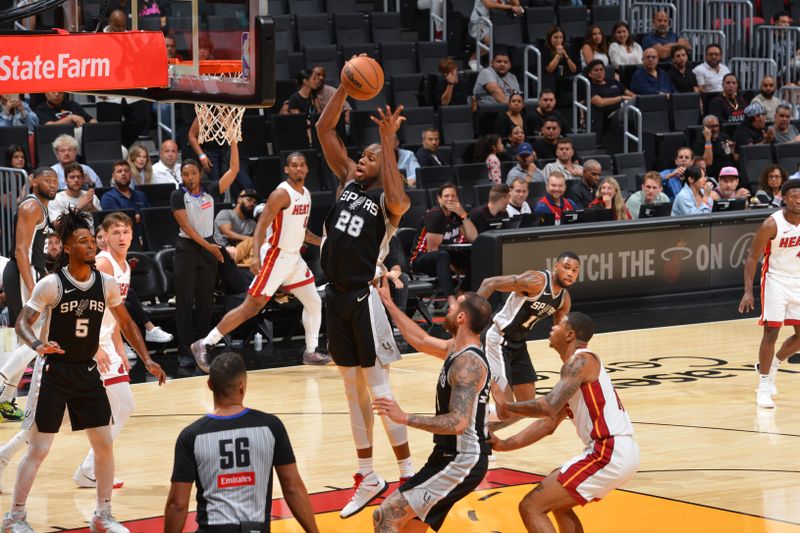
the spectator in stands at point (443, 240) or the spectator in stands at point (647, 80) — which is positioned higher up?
the spectator in stands at point (647, 80)

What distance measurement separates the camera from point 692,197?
628 inches

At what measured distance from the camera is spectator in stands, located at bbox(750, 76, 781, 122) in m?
19.7

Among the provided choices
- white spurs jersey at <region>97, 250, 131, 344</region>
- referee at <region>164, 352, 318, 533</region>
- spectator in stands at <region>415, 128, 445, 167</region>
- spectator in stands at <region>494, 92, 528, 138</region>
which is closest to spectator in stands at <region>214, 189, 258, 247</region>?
spectator in stands at <region>415, 128, 445, 167</region>

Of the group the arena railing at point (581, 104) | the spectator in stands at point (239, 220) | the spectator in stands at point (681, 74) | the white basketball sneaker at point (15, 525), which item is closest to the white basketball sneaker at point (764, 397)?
the spectator in stands at point (239, 220)

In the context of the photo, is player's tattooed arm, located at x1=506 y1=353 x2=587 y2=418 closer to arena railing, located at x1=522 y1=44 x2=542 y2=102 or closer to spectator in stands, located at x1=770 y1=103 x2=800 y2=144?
arena railing, located at x1=522 y1=44 x2=542 y2=102

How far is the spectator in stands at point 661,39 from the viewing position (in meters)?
20.5

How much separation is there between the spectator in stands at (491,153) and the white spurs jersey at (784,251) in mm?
5852

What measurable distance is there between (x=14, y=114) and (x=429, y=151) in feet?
15.9

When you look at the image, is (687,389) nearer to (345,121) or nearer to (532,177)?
(532,177)

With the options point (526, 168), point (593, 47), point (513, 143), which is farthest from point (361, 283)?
point (593, 47)

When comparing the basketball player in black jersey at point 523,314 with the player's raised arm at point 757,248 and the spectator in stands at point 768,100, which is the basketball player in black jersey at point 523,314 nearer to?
the player's raised arm at point 757,248

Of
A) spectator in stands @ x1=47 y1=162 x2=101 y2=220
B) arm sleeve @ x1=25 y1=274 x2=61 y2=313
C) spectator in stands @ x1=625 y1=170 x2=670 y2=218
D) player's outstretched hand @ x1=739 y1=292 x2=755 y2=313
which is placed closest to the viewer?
arm sleeve @ x1=25 y1=274 x2=61 y2=313

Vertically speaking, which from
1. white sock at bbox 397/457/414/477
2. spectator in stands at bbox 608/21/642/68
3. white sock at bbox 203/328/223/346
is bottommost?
white sock at bbox 397/457/414/477

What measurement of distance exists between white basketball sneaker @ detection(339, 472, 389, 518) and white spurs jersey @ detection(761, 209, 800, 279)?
4587 millimetres
